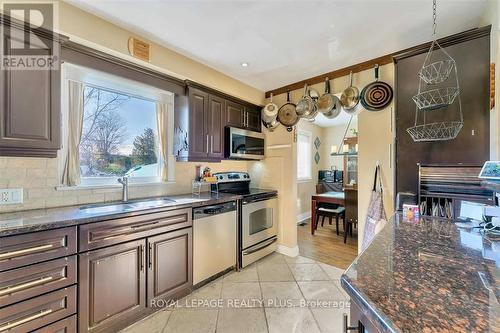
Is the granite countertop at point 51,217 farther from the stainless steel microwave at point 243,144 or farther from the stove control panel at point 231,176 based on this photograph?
the stainless steel microwave at point 243,144

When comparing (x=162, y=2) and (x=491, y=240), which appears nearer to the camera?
(x=491, y=240)

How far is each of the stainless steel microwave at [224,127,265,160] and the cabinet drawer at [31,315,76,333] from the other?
2.15 metres

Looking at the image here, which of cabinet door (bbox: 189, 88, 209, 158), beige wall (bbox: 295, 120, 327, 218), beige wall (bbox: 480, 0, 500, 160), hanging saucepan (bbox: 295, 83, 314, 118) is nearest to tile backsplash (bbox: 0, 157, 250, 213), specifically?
cabinet door (bbox: 189, 88, 209, 158)

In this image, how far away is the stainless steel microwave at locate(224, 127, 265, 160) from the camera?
3.01 meters

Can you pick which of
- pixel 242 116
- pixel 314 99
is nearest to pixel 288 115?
pixel 314 99

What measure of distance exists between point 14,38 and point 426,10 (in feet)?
9.82

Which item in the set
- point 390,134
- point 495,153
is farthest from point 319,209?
point 495,153

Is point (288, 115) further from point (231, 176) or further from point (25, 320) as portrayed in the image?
point (25, 320)

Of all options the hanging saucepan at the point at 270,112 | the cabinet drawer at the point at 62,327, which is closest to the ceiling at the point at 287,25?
the hanging saucepan at the point at 270,112

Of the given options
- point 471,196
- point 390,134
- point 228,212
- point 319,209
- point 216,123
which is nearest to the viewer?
point 471,196

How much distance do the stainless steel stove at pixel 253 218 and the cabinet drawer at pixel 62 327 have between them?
1703mm

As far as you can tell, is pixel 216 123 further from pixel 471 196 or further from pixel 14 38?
pixel 471 196

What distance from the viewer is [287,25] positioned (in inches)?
74.3

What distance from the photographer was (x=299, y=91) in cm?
321
